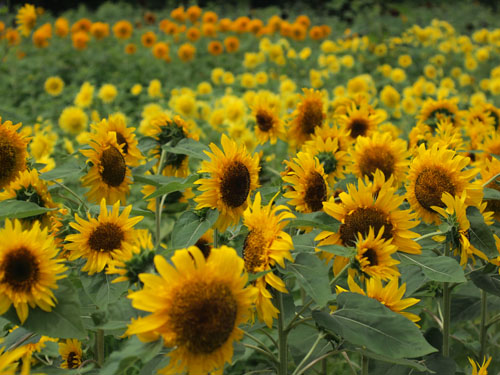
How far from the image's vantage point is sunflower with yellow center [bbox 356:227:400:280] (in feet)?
2.81

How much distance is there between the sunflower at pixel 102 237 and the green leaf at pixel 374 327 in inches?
15.2

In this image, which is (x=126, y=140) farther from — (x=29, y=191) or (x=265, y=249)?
(x=265, y=249)

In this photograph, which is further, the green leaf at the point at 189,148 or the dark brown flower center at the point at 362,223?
the green leaf at the point at 189,148

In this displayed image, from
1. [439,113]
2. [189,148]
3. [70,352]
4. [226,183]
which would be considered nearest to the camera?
[226,183]

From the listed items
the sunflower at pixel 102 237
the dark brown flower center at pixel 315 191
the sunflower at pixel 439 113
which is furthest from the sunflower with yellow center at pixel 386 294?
the sunflower at pixel 439 113

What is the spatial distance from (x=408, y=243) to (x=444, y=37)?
5.55 metres

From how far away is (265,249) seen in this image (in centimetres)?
81

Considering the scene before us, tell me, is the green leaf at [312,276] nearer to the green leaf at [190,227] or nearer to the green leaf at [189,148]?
the green leaf at [190,227]

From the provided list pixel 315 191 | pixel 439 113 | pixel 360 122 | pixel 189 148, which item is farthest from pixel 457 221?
pixel 439 113

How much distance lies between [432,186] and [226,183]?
438 millimetres

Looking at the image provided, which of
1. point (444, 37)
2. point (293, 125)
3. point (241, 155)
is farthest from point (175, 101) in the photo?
point (444, 37)

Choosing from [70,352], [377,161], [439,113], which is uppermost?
[377,161]

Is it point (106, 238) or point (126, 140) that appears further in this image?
point (126, 140)

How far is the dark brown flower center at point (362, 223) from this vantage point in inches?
36.8
